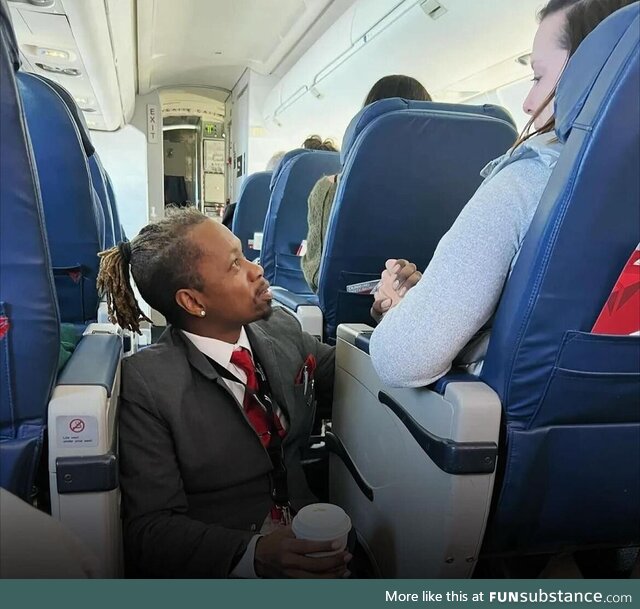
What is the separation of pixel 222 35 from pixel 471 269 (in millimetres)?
6966

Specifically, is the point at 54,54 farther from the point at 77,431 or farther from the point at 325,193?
the point at 77,431

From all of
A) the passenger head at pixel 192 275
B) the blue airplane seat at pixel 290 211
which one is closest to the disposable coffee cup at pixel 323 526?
the passenger head at pixel 192 275

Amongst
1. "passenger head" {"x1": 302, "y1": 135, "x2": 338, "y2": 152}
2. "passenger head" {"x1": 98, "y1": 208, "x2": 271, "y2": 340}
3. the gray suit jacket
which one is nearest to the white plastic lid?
the gray suit jacket

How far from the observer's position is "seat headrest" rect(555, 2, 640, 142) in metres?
0.80

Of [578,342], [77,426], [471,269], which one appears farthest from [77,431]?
[578,342]

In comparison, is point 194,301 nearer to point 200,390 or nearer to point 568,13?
point 200,390

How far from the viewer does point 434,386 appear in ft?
3.59

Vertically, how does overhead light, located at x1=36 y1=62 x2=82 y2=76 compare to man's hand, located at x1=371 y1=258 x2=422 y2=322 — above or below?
above

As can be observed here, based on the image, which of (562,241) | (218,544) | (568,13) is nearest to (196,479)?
(218,544)

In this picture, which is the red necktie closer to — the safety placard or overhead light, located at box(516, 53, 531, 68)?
the safety placard

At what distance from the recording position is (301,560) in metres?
1.06

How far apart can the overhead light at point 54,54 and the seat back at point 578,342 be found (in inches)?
174

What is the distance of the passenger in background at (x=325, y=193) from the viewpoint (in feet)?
8.36

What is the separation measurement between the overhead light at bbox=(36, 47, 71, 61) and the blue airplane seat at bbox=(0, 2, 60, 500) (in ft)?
13.0
